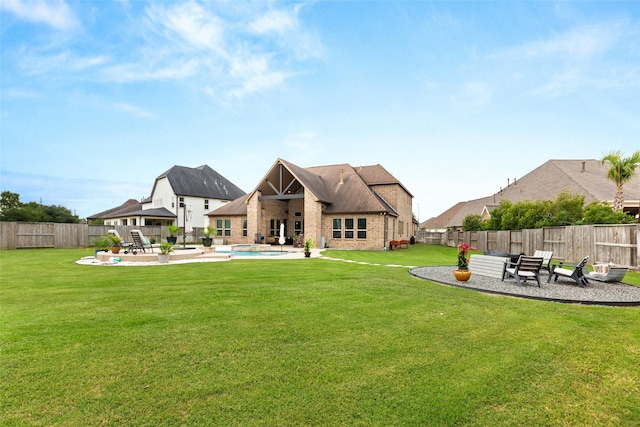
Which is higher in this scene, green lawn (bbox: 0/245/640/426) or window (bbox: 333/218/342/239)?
window (bbox: 333/218/342/239)

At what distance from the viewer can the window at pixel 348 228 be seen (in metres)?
26.4

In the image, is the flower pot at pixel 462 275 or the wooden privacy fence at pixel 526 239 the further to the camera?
the wooden privacy fence at pixel 526 239

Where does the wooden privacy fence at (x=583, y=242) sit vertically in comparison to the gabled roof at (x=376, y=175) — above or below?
below

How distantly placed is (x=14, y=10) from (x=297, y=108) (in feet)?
50.9

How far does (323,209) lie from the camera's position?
27.0 m

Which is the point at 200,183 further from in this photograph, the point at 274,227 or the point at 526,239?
the point at 526,239

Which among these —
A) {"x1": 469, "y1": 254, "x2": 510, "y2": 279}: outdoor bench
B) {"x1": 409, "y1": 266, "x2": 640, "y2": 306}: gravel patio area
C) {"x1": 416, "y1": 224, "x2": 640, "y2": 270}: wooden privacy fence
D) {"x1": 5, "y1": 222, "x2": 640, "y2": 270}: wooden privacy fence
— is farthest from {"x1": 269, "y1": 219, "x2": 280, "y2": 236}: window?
{"x1": 469, "y1": 254, "x2": 510, "y2": 279}: outdoor bench

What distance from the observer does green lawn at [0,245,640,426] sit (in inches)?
115

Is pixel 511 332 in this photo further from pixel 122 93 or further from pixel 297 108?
pixel 122 93

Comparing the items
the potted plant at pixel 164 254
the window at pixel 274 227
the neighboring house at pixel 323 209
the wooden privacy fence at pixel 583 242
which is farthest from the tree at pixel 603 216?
the window at pixel 274 227

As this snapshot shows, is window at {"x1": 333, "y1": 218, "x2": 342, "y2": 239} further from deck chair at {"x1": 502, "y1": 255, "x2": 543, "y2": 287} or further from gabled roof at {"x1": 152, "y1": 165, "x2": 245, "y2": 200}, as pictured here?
gabled roof at {"x1": 152, "y1": 165, "x2": 245, "y2": 200}

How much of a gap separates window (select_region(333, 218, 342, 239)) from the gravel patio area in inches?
639

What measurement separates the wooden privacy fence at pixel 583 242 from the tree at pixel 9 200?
69.2 m

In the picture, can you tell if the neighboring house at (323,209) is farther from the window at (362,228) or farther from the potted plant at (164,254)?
the potted plant at (164,254)
